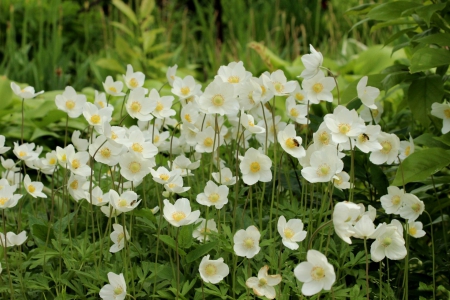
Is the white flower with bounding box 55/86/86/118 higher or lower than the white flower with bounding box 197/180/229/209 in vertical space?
higher

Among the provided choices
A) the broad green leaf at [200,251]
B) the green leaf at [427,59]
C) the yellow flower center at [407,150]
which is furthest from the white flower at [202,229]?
the green leaf at [427,59]

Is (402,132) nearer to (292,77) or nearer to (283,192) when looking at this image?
(283,192)

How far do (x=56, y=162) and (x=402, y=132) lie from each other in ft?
3.65

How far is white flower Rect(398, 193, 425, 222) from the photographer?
4.88 ft

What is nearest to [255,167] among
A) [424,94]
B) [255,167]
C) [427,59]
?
[255,167]

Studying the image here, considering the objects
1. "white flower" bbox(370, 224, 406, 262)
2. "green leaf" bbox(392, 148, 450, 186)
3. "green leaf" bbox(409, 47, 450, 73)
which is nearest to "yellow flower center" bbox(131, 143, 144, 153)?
"white flower" bbox(370, 224, 406, 262)

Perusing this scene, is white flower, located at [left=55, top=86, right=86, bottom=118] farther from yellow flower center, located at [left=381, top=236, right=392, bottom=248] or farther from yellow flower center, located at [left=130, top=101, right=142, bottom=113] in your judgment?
yellow flower center, located at [left=381, top=236, right=392, bottom=248]

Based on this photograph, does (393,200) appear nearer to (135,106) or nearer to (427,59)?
(427,59)

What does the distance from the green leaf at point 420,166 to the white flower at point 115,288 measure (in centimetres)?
76

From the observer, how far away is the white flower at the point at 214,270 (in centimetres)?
132

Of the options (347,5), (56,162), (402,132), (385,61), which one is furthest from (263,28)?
(56,162)

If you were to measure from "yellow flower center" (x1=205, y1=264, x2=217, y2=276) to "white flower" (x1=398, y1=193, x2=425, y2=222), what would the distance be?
50 cm

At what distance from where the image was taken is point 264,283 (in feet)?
4.25

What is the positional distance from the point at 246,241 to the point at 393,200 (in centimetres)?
43
